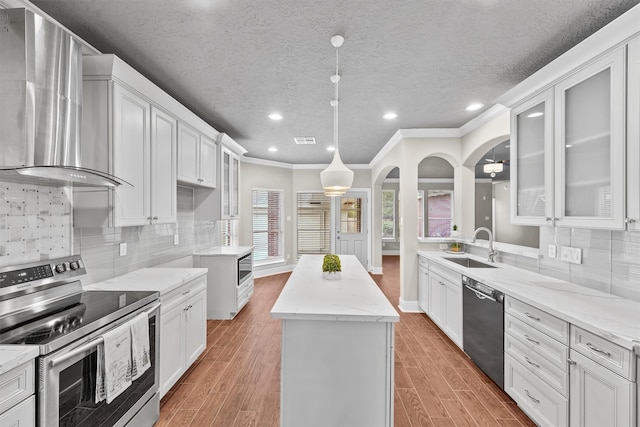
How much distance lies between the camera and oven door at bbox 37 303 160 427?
1.24m

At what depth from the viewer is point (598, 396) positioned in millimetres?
1485

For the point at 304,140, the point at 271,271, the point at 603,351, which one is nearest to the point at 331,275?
the point at 603,351

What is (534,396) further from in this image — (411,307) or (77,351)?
(77,351)

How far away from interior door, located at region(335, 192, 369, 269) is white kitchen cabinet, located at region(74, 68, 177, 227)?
196 inches

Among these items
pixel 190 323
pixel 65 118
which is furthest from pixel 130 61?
pixel 190 323

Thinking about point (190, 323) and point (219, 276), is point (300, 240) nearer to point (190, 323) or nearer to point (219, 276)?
point (219, 276)

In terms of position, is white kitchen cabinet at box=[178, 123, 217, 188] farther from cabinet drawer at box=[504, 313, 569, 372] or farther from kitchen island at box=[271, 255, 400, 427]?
cabinet drawer at box=[504, 313, 569, 372]

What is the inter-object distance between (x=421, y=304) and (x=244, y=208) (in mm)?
4057

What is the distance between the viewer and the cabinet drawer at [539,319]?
66.7 inches

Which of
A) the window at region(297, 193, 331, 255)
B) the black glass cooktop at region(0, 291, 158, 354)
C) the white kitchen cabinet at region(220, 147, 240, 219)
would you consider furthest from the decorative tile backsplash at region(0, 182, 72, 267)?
the window at region(297, 193, 331, 255)

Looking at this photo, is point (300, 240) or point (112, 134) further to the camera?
point (300, 240)

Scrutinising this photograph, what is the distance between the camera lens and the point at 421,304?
4.12 meters

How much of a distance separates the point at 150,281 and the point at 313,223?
5.02 meters

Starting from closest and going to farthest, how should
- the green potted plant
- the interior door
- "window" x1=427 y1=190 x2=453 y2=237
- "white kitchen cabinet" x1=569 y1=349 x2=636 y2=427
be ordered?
"white kitchen cabinet" x1=569 y1=349 x2=636 y2=427 → the green potted plant → the interior door → "window" x1=427 y1=190 x2=453 y2=237
